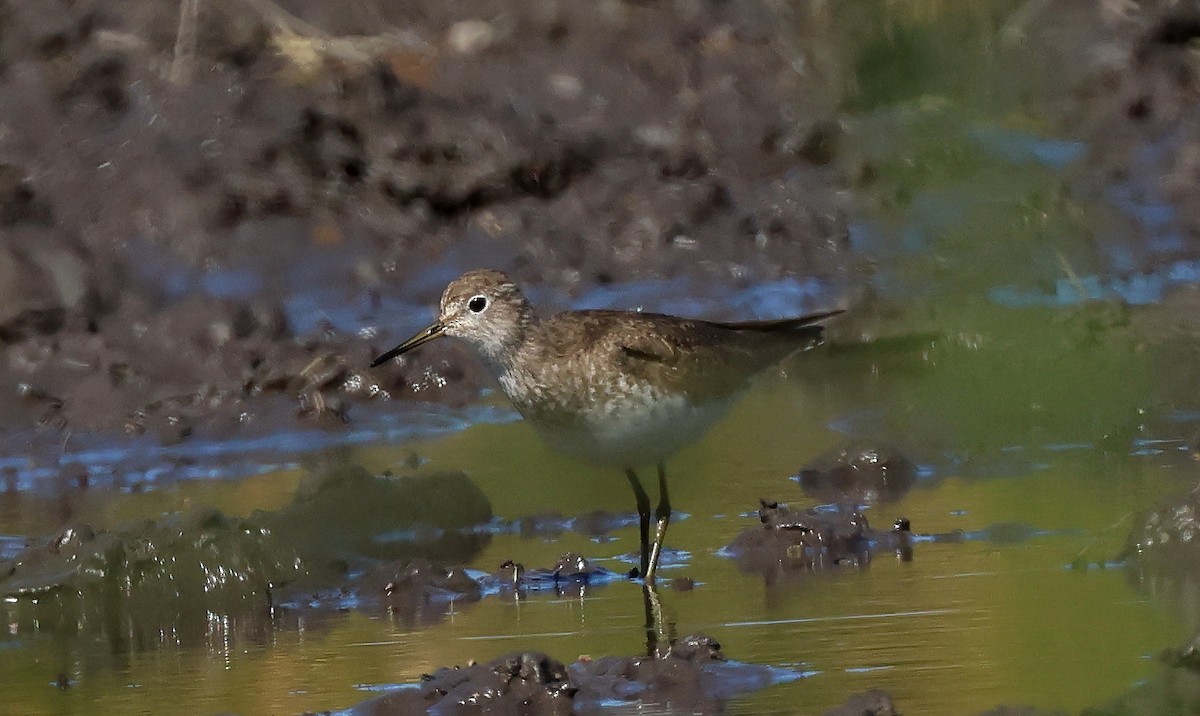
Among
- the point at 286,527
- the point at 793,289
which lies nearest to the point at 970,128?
the point at 286,527

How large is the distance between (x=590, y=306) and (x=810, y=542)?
4653 millimetres

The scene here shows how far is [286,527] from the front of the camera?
749cm

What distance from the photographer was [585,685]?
5117mm

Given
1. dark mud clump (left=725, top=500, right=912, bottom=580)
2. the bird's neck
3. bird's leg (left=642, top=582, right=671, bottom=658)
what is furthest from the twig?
bird's leg (left=642, top=582, right=671, bottom=658)

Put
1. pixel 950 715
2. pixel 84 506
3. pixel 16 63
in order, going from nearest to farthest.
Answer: pixel 950 715
pixel 84 506
pixel 16 63

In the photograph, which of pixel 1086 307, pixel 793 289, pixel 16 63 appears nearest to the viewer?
pixel 1086 307

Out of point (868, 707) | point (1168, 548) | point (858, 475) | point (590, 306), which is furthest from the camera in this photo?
point (590, 306)

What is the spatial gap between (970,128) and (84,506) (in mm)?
6370

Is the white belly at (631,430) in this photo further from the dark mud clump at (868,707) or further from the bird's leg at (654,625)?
the dark mud clump at (868,707)

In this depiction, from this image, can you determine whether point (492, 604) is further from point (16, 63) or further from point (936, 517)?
point (16, 63)

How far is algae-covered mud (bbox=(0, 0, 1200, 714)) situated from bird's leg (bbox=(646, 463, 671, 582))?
0.07 metres

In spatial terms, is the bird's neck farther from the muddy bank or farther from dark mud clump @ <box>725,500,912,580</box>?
the muddy bank

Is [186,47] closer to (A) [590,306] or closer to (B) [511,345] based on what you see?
(A) [590,306]

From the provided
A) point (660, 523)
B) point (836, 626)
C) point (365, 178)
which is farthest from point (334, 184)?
point (836, 626)
